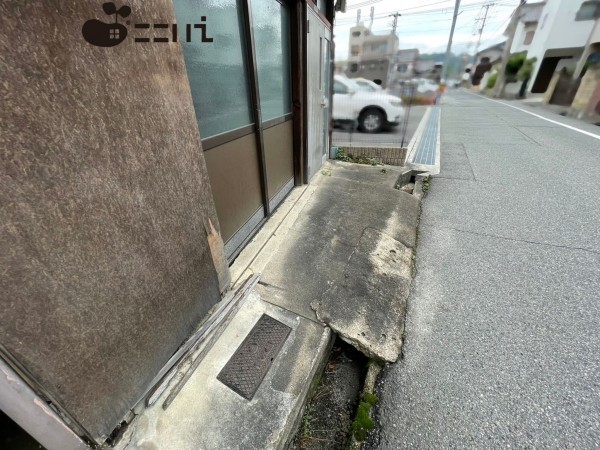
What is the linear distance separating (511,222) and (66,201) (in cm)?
457

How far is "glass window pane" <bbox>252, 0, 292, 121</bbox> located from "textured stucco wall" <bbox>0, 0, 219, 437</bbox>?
149 centimetres

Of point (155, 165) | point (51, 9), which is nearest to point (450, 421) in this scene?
point (155, 165)

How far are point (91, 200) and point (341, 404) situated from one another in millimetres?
1906

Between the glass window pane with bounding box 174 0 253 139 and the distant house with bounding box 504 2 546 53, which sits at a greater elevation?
the distant house with bounding box 504 2 546 53

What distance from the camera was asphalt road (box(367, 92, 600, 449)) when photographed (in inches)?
61.2

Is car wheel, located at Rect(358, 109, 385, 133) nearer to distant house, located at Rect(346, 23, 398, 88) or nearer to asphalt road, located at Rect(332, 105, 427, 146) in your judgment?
asphalt road, located at Rect(332, 105, 427, 146)

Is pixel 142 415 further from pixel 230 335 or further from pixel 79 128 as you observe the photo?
pixel 79 128

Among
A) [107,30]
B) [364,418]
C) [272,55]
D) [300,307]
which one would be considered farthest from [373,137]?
[107,30]

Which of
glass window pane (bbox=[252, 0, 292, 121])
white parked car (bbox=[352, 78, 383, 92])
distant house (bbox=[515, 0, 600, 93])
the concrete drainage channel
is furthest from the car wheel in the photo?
distant house (bbox=[515, 0, 600, 93])

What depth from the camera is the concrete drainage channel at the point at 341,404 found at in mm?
1569

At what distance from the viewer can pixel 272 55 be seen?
9.37ft

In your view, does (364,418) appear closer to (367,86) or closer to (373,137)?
(373,137)

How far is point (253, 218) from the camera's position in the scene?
2945 mm

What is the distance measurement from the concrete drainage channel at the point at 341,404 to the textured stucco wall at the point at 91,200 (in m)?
1.04
